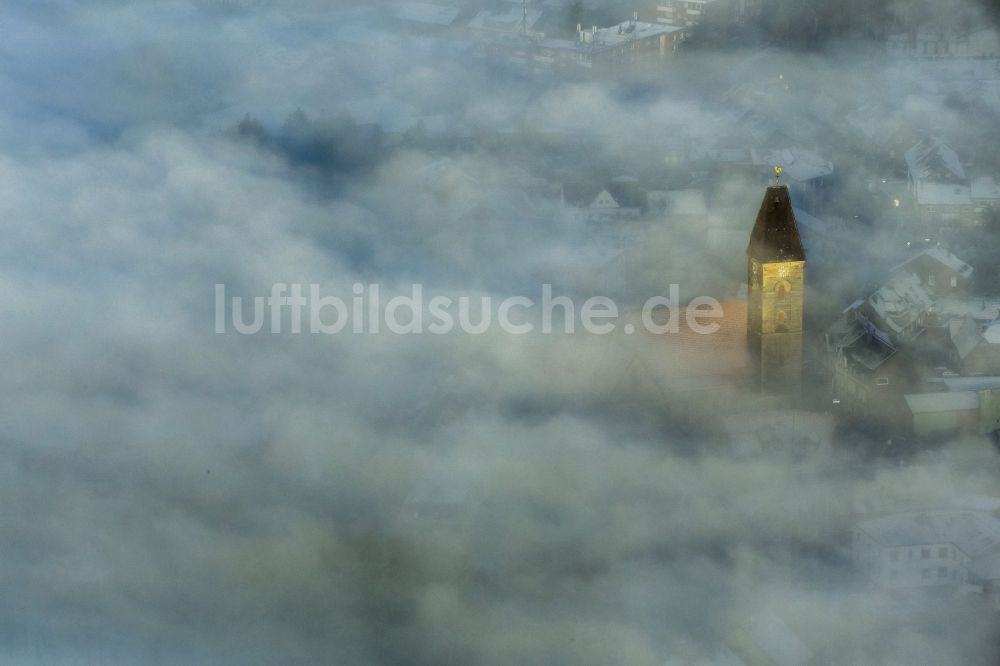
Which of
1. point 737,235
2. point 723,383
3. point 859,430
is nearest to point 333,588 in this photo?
point 723,383

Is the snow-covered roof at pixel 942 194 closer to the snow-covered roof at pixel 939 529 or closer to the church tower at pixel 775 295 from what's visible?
the church tower at pixel 775 295

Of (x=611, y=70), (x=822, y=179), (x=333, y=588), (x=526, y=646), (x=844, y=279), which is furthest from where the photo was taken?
(x=611, y=70)

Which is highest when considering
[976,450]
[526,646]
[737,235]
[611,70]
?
[611,70]

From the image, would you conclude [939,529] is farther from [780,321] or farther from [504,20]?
[504,20]

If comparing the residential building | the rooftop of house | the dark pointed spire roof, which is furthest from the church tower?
the rooftop of house


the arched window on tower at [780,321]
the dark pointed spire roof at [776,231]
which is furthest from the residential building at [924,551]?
the dark pointed spire roof at [776,231]

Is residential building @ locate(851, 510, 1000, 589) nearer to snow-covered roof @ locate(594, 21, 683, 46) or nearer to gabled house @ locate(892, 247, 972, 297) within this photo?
gabled house @ locate(892, 247, 972, 297)

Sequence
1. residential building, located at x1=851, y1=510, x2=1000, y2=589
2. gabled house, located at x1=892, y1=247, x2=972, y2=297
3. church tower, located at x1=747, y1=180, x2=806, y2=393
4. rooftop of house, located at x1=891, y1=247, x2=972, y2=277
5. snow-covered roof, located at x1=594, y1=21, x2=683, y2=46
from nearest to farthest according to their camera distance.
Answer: residential building, located at x1=851, y1=510, x2=1000, y2=589, church tower, located at x1=747, y1=180, x2=806, y2=393, gabled house, located at x1=892, y1=247, x2=972, y2=297, rooftop of house, located at x1=891, y1=247, x2=972, y2=277, snow-covered roof, located at x1=594, y1=21, x2=683, y2=46

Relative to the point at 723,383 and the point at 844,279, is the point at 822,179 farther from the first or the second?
the point at 723,383
